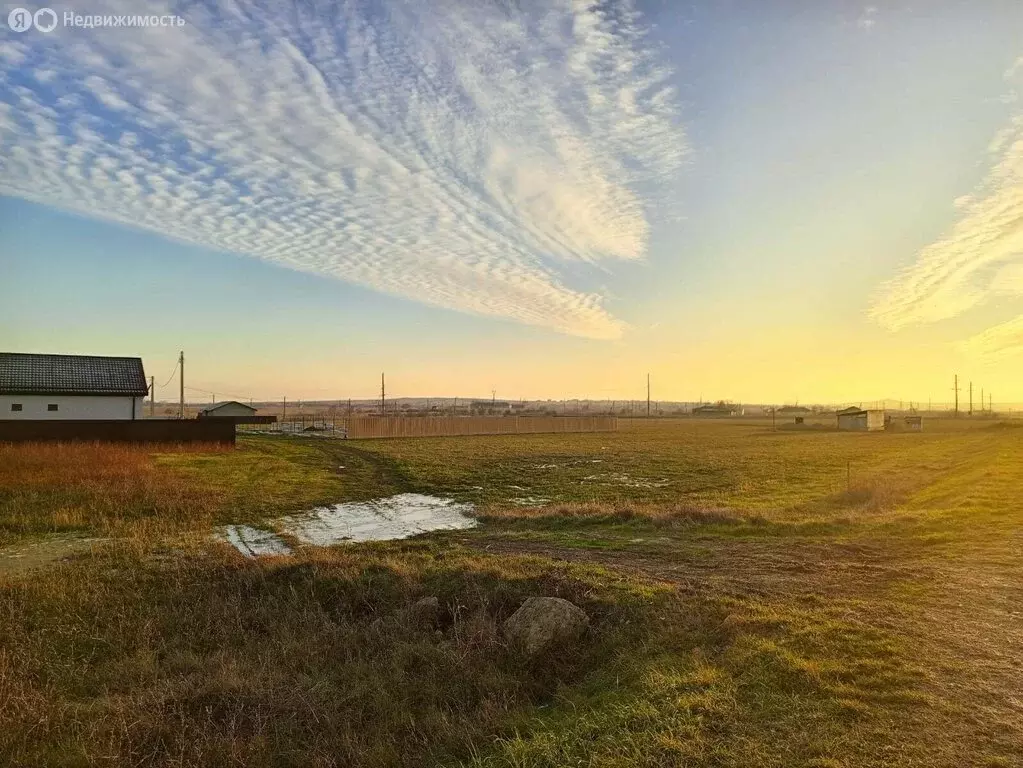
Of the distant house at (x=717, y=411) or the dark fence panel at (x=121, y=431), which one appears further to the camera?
the distant house at (x=717, y=411)

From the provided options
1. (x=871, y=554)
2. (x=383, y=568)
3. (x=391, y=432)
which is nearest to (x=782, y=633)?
(x=871, y=554)

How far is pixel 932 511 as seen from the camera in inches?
612

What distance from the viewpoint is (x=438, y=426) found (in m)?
58.6

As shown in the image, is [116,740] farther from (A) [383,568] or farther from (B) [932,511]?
(B) [932,511]

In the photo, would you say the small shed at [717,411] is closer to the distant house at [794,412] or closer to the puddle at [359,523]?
the distant house at [794,412]

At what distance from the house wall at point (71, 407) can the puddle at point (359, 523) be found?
2115cm

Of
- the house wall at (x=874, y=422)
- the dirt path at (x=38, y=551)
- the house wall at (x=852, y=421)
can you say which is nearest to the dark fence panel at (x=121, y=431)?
the dirt path at (x=38, y=551)

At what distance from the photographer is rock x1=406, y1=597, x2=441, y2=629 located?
9117mm

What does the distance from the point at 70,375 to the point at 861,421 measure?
73.6 metres

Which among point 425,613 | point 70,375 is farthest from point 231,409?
point 425,613

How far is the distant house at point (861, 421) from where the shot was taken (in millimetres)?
71438

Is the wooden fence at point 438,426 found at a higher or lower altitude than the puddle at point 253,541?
higher

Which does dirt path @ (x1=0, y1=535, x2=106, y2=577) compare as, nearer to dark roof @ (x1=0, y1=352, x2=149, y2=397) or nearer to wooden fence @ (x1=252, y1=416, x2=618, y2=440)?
dark roof @ (x1=0, y1=352, x2=149, y2=397)

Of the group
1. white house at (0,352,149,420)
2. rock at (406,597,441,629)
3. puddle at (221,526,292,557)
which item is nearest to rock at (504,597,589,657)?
rock at (406,597,441,629)
